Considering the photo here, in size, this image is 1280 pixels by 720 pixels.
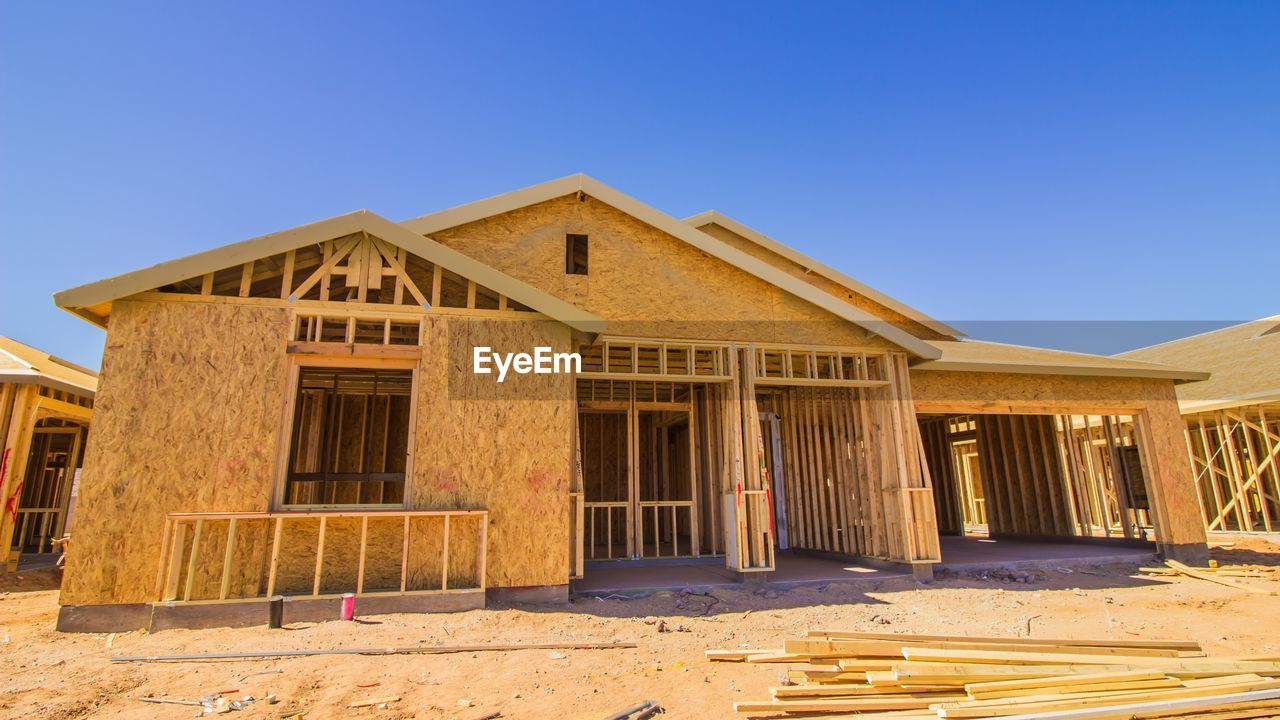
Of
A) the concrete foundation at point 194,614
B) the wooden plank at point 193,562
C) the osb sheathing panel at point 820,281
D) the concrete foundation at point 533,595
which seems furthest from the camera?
the osb sheathing panel at point 820,281

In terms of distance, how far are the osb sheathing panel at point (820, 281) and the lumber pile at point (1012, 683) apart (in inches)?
469

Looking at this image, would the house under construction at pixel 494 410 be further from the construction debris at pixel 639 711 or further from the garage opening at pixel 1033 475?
the construction debris at pixel 639 711

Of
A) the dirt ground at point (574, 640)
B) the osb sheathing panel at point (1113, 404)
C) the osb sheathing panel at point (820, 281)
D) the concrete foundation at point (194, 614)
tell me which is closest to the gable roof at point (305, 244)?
the concrete foundation at point (194, 614)

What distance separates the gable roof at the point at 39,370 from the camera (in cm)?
1043

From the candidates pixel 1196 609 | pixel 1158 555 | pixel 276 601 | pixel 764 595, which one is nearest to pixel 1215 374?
pixel 1158 555

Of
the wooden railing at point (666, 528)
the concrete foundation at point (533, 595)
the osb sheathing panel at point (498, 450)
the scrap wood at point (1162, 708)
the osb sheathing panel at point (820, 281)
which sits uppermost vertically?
the osb sheathing panel at point (820, 281)

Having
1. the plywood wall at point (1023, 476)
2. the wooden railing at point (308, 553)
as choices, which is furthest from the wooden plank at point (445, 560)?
the plywood wall at point (1023, 476)

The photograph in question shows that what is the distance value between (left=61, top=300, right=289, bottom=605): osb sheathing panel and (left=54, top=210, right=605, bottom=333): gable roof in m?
0.33

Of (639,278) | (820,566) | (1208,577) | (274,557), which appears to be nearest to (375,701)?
(274,557)

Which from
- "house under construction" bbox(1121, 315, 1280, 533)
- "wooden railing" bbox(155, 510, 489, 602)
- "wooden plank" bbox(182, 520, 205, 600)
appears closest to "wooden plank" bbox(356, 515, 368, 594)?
"wooden railing" bbox(155, 510, 489, 602)

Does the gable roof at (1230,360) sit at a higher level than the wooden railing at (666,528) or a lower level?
higher

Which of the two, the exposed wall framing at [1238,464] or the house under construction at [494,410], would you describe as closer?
the house under construction at [494,410]

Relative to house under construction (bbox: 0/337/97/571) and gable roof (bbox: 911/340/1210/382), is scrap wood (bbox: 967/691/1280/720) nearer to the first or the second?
gable roof (bbox: 911/340/1210/382)
